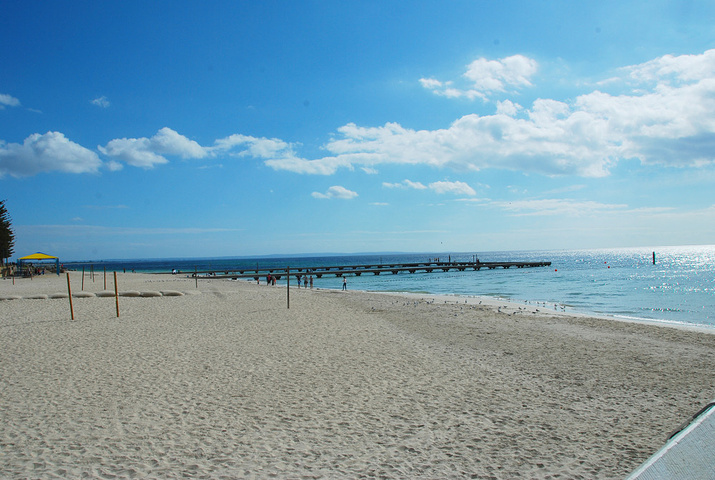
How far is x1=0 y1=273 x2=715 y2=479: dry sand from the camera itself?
13.8 feet

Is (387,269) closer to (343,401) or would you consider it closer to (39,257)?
(39,257)

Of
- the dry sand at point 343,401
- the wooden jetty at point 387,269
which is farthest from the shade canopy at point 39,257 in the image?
the dry sand at point 343,401

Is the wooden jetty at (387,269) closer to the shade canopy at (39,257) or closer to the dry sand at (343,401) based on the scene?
the shade canopy at (39,257)

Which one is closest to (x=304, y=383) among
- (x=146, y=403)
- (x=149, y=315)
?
(x=146, y=403)

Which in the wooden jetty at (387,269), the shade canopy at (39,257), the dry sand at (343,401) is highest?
the shade canopy at (39,257)

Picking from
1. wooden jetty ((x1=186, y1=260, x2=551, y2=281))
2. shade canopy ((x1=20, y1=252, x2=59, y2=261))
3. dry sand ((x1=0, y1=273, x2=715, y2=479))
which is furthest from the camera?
wooden jetty ((x1=186, y1=260, x2=551, y2=281))

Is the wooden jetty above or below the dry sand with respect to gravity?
below

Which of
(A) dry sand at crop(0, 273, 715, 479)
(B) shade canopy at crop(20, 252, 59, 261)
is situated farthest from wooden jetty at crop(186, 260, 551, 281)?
(A) dry sand at crop(0, 273, 715, 479)

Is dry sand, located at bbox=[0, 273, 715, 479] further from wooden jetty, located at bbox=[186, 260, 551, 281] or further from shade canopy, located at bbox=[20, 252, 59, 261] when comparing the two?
wooden jetty, located at bbox=[186, 260, 551, 281]

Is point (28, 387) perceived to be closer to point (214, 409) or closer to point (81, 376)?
point (81, 376)

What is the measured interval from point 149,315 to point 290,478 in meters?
12.2

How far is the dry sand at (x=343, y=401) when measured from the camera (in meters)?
4.19

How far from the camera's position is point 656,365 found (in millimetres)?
7773

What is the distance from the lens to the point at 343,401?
588 cm
